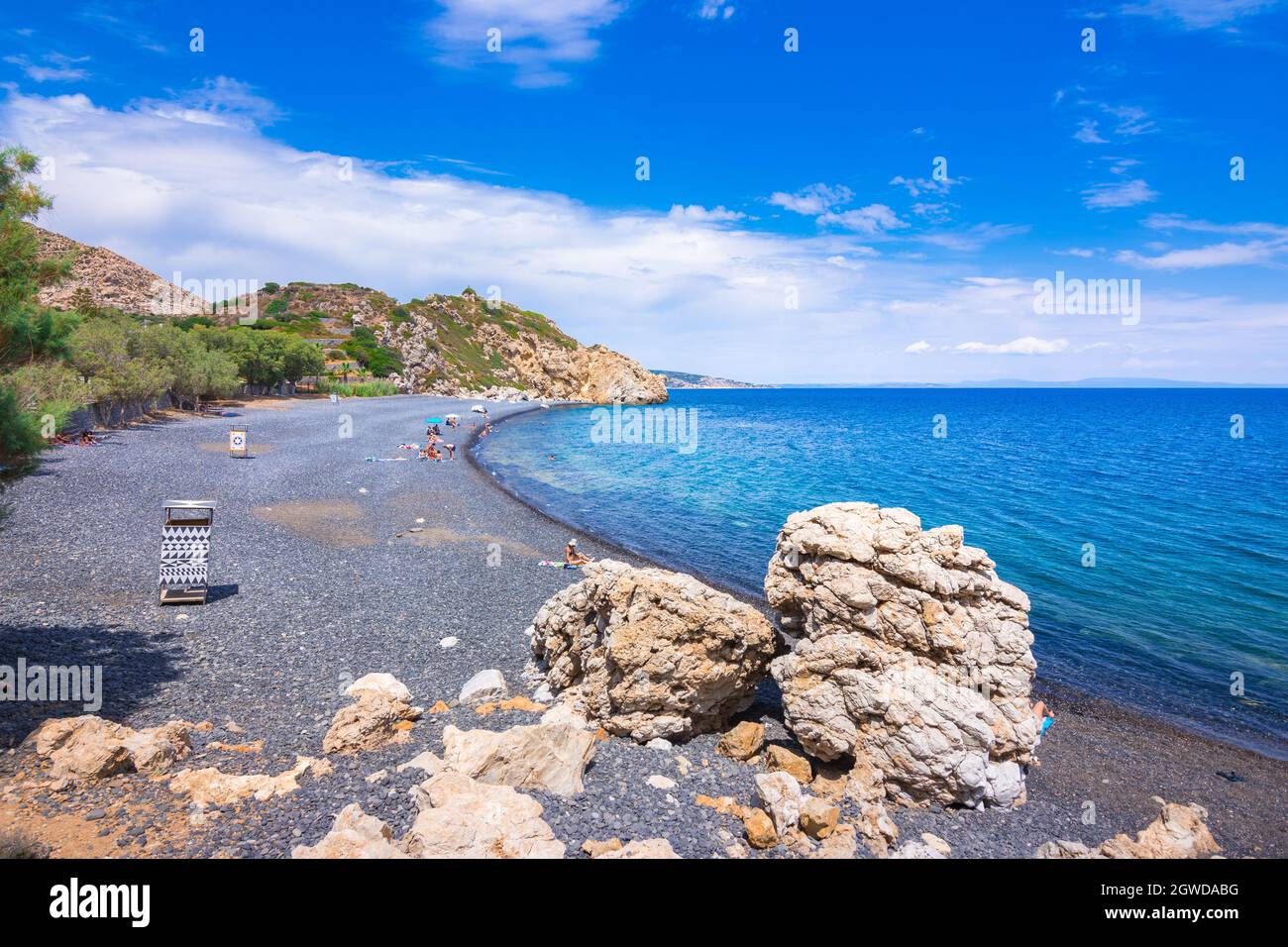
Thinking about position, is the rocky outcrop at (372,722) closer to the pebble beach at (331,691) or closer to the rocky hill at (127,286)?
the pebble beach at (331,691)

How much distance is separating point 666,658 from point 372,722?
4437 millimetres

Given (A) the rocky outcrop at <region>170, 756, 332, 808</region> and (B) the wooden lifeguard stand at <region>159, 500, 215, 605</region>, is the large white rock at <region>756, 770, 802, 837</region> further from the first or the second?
(B) the wooden lifeguard stand at <region>159, 500, 215, 605</region>

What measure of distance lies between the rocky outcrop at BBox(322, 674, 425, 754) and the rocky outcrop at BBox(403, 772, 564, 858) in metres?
2.04

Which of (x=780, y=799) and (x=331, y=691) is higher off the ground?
(x=331, y=691)

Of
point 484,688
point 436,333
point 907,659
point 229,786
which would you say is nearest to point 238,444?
point 484,688

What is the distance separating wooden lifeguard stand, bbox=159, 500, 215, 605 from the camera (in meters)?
14.0

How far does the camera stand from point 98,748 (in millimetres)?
7512

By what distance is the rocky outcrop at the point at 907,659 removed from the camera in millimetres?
8711

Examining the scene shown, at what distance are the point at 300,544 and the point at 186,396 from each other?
38007 mm

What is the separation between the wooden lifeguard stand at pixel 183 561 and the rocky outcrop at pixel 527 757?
30.7ft

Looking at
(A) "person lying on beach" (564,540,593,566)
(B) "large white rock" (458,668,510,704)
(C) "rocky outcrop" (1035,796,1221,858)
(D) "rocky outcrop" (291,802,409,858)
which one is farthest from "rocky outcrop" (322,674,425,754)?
(A) "person lying on beach" (564,540,593,566)

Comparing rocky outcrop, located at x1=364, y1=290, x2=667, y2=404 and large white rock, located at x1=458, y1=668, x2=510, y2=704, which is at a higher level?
rocky outcrop, located at x1=364, y1=290, x2=667, y2=404

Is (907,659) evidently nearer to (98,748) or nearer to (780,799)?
(780,799)
